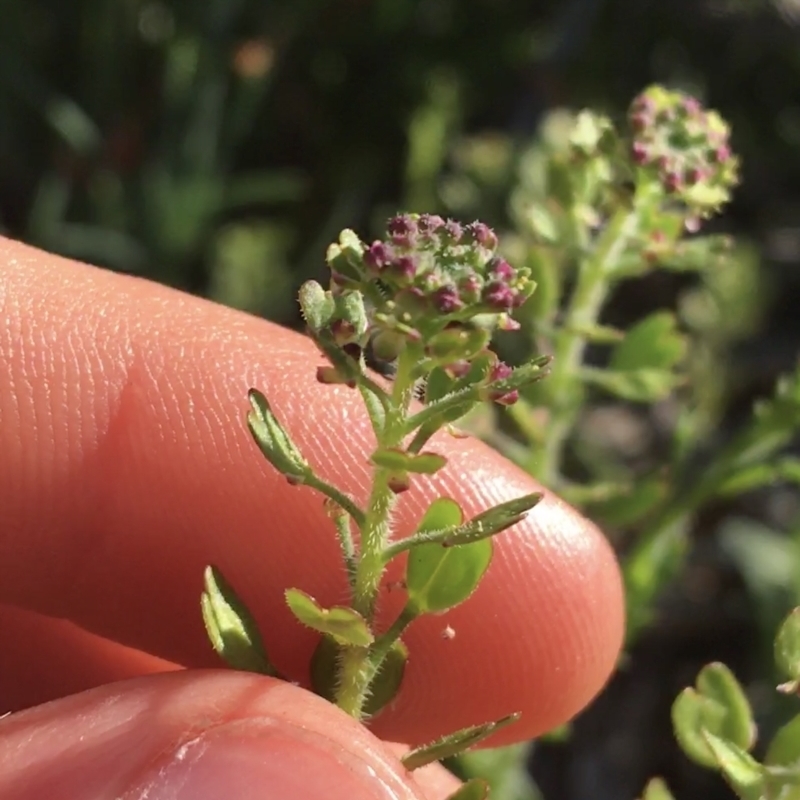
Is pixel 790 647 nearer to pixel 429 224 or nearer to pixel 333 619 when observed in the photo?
pixel 333 619

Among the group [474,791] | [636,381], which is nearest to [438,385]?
[474,791]

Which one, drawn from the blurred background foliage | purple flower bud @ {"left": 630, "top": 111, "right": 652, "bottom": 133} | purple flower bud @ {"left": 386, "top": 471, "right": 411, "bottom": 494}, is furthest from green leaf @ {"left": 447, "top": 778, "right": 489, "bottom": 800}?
the blurred background foliage

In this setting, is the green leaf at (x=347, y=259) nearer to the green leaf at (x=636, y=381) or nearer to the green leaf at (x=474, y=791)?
the green leaf at (x=474, y=791)

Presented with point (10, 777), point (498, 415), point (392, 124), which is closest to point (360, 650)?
point (10, 777)

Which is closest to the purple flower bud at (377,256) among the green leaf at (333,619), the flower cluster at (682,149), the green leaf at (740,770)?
the green leaf at (333,619)

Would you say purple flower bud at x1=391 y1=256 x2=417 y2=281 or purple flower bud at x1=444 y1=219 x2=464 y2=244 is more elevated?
purple flower bud at x1=444 y1=219 x2=464 y2=244

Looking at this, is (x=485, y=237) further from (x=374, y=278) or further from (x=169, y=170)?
(x=169, y=170)

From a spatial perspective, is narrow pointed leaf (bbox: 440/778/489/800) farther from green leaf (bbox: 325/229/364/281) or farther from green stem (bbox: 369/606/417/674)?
green leaf (bbox: 325/229/364/281)
